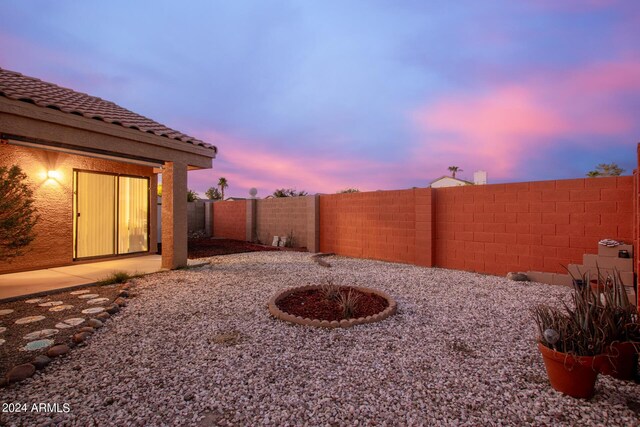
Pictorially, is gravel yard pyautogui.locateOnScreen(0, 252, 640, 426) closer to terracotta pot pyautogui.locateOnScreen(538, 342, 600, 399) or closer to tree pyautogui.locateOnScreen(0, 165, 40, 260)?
terracotta pot pyautogui.locateOnScreen(538, 342, 600, 399)

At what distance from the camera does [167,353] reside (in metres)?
2.87

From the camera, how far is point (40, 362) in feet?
8.46

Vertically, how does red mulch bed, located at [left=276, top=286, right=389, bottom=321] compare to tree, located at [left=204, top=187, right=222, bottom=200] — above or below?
below

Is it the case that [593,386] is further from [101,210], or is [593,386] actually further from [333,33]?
[333,33]

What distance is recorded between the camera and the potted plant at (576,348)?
2.09 m

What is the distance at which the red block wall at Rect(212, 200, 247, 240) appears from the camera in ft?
46.7

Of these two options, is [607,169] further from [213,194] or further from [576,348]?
[213,194]

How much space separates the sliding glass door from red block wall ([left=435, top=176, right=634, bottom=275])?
27.6 feet

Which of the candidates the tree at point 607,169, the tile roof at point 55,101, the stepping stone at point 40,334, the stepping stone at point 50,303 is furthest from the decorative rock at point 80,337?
the tree at point 607,169

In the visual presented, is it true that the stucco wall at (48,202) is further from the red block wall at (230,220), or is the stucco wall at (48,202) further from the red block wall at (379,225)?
the red block wall at (230,220)

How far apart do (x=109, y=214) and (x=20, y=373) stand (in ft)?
21.9

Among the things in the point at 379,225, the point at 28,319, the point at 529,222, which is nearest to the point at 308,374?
the point at 28,319

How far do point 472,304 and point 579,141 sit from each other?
26.5 ft

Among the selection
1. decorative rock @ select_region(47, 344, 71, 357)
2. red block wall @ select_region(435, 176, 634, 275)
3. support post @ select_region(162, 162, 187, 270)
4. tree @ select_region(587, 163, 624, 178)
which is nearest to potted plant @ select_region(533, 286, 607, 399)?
red block wall @ select_region(435, 176, 634, 275)
